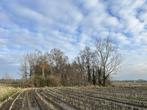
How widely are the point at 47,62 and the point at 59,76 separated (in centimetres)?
906

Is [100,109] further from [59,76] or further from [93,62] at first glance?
[59,76]

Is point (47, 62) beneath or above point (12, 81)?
above

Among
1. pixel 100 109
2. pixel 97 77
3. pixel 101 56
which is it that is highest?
pixel 101 56

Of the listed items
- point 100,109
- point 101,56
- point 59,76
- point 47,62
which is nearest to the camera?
point 100,109

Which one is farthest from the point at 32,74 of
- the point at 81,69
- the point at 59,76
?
the point at 81,69

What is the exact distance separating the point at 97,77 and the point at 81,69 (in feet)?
31.7

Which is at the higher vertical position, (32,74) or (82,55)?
(82,55)

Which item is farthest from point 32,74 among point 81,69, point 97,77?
point 97,77

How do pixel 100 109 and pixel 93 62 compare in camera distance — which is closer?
pixel 100 109

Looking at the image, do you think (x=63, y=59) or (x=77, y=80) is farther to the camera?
(x=63, y=59)

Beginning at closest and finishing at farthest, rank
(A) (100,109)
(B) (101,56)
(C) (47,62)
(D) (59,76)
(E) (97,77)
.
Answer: (A) (100,109)
(B) (101,56)
(E) (97,77)
(D) (59,76)
(C) (47,62)

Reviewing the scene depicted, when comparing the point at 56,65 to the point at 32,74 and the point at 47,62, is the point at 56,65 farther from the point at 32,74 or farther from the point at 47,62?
the point at 32,74

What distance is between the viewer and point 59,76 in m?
90.5

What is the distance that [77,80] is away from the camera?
90.8 m
